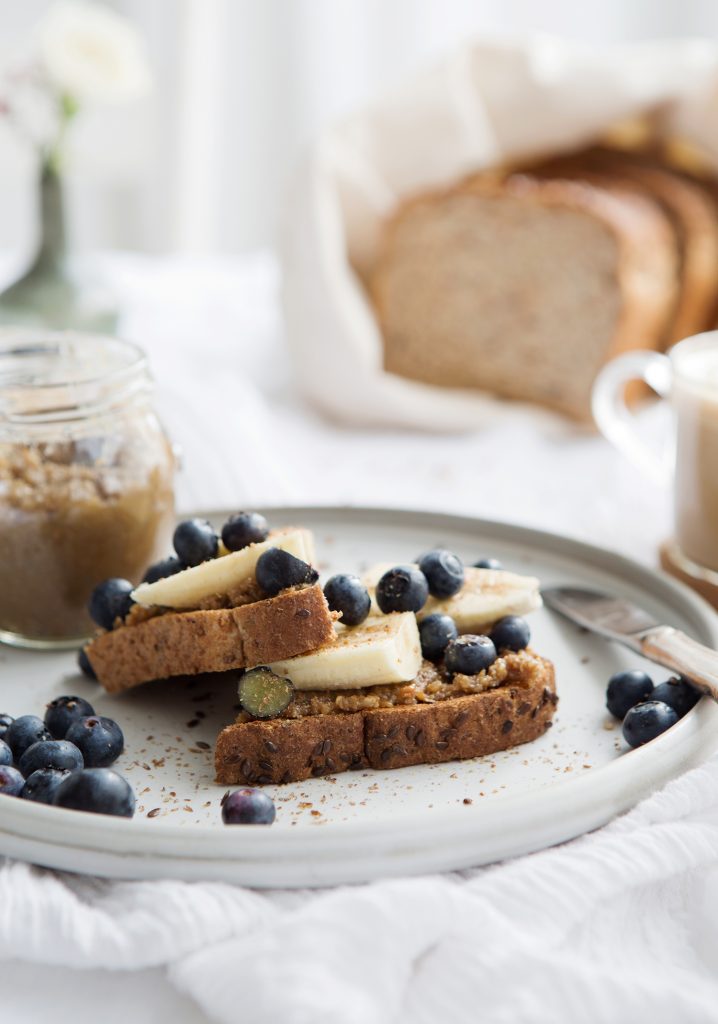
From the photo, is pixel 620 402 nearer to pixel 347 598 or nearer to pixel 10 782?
pixel 347 598

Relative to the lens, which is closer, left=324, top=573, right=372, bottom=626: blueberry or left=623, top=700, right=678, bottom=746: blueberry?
left=623, top=700, right=678, bottom=746: blueberry

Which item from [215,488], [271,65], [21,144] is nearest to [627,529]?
[215,488]

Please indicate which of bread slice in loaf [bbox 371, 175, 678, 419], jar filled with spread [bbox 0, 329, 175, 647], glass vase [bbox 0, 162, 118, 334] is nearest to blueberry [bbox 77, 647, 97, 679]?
jar filled with spread [bbox 0, 329, 175, 647]

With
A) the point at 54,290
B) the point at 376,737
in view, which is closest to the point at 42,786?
the point at 376,737

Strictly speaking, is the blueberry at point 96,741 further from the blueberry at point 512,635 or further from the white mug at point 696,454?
the white mug at point 696,454

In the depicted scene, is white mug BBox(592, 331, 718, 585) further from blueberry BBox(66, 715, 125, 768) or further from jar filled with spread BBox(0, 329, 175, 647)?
blueberry BBox(66, 715, 125, 768)

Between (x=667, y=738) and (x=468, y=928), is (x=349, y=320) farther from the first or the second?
(x=468, y=928)

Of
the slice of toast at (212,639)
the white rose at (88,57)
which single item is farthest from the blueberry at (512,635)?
the white rose at (88,57)
